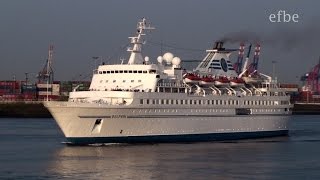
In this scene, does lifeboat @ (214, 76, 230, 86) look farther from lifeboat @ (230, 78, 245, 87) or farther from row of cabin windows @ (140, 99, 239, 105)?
row of cabin windows @ (140, 99, 239, 105)

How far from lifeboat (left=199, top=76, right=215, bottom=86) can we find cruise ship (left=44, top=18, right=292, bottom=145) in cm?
8

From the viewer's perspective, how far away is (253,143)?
196 ft

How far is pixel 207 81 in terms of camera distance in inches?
2368

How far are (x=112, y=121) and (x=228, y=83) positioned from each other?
1440cm

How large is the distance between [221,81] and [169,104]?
8.02 metres

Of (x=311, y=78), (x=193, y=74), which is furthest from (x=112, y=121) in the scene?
(x=311, y=78)

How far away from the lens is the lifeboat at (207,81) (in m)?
59.7

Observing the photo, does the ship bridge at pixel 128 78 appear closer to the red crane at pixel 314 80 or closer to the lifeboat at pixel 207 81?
the lifeboat at pixel 207 81

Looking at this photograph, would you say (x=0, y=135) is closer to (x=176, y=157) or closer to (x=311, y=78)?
(x=176, y=157)

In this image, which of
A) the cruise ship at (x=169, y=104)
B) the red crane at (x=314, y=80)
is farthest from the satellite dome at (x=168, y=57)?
the red crane at (x=314, y=80)

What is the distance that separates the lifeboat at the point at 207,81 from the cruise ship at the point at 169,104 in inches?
3.1

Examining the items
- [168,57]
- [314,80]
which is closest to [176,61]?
[168,57]

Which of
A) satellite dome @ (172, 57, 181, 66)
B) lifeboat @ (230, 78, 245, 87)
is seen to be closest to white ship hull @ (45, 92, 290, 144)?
lifeboat @ (230, 78, 245, 87)

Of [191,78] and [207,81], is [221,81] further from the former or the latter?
[191,78]
